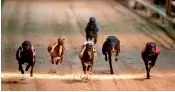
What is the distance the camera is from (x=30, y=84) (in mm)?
5332

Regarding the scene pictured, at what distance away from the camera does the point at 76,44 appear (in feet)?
25.6

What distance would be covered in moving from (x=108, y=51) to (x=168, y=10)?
4746 mm

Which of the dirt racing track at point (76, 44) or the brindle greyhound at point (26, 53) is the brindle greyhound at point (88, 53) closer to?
the dirt racing track at point (76, 44)

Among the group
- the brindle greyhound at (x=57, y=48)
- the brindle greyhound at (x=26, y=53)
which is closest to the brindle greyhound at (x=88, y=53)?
the brindle greyhound at (x=57, y=48)

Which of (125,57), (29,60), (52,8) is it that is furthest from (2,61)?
(52,8)

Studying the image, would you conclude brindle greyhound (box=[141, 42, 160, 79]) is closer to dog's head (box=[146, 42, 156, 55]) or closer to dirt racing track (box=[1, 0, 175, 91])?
dog's head (box=[146, 42, 156, 55])

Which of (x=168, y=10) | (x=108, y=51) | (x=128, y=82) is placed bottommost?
(x=128, y=82)

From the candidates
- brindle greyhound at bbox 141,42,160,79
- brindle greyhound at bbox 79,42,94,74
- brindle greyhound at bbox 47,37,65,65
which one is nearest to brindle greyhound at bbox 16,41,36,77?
brindle greyhound at bbox 47,37,65,65

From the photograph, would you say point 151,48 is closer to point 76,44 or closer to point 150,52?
point 150,52

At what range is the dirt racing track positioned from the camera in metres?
5.45

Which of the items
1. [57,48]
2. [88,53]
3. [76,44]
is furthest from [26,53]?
[76,44]

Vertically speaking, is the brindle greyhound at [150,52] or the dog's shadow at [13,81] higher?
the brindle greyhound at [150,52]

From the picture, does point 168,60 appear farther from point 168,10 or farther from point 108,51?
point 168,10

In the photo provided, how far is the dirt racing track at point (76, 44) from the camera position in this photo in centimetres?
545
